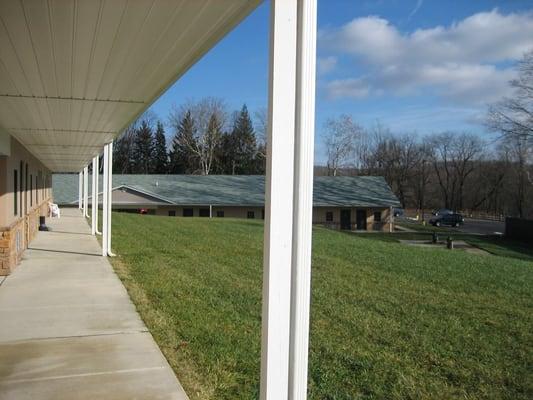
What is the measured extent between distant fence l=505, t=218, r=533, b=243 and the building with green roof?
314 inches

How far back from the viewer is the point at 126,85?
5676 mm

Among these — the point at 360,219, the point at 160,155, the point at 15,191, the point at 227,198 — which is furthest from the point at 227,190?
the point at 15,191

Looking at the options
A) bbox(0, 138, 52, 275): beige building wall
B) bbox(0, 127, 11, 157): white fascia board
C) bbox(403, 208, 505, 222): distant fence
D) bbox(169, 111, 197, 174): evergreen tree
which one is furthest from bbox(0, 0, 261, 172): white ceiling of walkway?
bbox(403, 208, 505, 222): distant fence

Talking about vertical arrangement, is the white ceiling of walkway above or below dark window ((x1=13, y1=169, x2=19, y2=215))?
above

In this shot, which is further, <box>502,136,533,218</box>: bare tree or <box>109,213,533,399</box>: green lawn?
<box>502,136,533,218</box>: bare tree

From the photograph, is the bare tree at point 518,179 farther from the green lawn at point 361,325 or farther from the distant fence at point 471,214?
the green lawn at point 361,325

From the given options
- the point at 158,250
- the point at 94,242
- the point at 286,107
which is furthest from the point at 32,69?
the point at 94,242

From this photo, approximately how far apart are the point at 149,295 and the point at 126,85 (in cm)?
339

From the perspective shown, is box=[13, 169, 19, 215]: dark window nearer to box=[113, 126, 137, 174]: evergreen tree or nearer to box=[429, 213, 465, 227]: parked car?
box=[429, 213, 465, 227]: parked car

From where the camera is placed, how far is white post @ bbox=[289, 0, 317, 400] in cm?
258

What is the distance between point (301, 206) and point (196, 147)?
58.7 metres

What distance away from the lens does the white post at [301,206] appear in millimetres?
2578

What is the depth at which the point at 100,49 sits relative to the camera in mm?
4332

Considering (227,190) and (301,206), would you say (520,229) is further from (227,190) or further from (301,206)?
(301,206)
